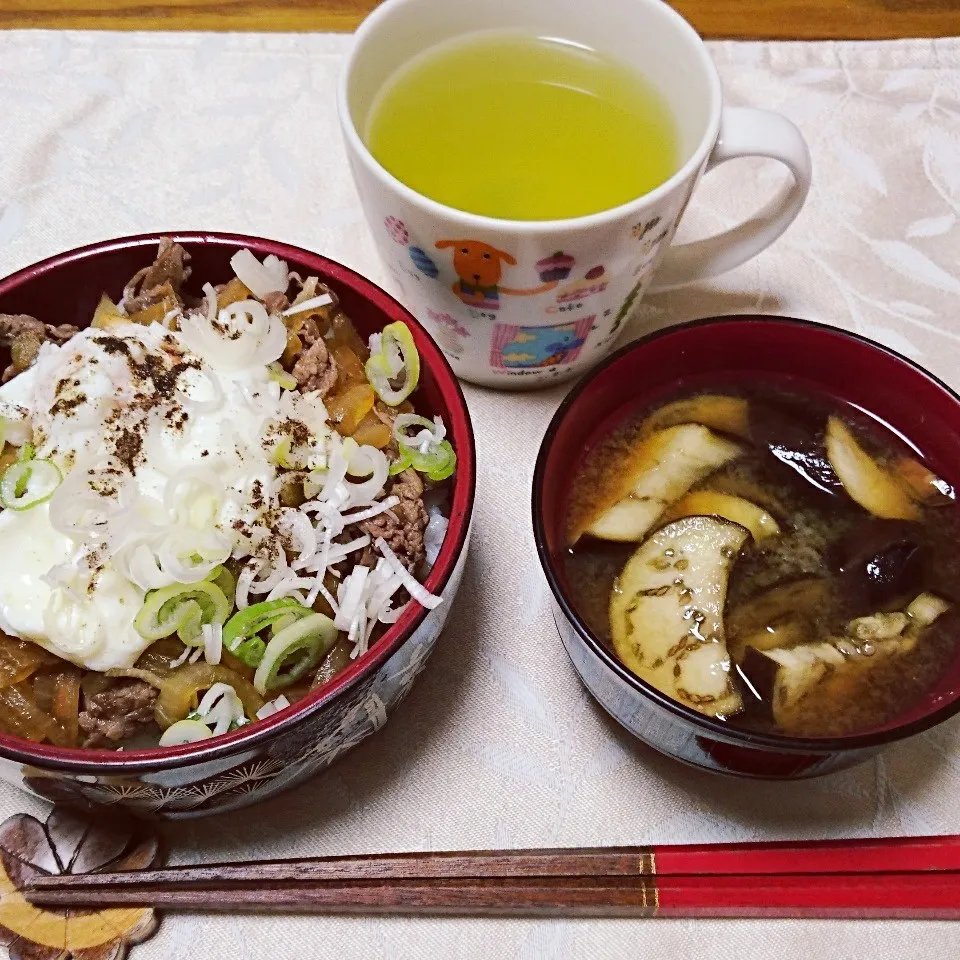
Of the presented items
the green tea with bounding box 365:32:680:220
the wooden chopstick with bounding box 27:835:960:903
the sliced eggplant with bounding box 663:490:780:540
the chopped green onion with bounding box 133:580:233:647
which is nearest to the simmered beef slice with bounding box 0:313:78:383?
the chopped green onion with bounding box 133:580:233:647

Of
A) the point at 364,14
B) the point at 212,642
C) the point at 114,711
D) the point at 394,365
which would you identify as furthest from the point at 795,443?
the point at 364,14

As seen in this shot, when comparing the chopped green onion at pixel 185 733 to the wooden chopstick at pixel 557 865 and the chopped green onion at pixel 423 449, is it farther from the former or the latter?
the chopped green onion at pixel 423 449

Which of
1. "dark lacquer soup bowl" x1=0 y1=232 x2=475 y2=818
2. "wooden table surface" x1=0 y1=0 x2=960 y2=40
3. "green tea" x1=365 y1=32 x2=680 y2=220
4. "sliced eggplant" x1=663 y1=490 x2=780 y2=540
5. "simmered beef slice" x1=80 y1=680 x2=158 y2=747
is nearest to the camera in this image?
"dark lacquer soup bowl" x1=0 y1=232 x2=475 y2=818

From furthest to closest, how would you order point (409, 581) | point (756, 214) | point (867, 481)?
point (756, 214)
point (867, 481)
point (409, 581)

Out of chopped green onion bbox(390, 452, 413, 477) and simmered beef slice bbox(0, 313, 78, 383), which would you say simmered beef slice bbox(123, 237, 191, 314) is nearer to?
simmered beef slice bbox(0, 313, 78, 383)

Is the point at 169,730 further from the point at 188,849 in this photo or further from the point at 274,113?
the point at 274,113

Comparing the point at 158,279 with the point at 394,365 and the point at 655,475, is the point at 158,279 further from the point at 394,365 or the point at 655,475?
the point at 655,475
